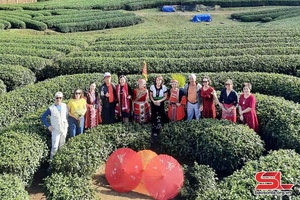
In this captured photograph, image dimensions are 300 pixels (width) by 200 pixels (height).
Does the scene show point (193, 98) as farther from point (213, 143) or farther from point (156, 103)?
point (213, 143)

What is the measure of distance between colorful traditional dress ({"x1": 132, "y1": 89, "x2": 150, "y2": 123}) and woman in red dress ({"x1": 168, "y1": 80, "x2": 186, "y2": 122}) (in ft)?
1.99

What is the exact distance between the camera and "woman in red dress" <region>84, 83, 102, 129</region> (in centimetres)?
922

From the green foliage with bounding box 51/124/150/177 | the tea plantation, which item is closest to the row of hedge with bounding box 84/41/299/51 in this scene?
the tea plantation

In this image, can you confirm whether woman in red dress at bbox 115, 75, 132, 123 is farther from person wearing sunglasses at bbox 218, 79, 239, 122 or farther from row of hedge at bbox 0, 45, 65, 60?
row of hedge at bbox 0, 45, 65, 60

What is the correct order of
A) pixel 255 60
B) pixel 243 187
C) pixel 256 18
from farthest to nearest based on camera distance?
pixel 256 18 → pixel 255 60 → pixel 243 187

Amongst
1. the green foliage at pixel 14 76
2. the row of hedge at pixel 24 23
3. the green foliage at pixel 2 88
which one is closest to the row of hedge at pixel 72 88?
the green foliage at pixel 2 88

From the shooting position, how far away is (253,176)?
6.70m

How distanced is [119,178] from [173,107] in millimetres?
2743

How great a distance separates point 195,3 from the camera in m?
37.4

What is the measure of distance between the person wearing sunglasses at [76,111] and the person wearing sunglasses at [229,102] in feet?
11.0

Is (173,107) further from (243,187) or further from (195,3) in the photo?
(195,3)

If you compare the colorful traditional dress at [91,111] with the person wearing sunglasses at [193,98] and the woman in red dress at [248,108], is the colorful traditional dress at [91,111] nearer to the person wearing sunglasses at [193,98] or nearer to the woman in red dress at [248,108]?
the person wearing sunglasses at [193,98]

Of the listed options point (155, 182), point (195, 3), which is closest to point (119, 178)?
point (155, 182)

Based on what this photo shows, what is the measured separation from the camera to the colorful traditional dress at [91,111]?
9.22m
